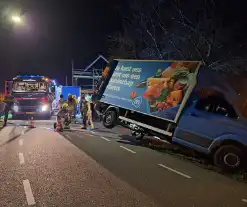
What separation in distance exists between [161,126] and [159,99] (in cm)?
91

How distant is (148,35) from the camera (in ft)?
84.1

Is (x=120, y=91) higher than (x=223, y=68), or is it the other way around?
(x=223, y=68)

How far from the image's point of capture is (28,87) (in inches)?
781

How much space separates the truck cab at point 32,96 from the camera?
19438 mm

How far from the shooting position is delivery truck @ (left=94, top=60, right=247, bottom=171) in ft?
25.8

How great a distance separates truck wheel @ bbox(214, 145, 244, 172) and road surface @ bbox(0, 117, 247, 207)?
484 mm

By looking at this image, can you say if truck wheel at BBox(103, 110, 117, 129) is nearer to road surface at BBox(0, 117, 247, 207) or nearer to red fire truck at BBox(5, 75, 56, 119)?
road surface at BBox(0, 117, 247, 207)

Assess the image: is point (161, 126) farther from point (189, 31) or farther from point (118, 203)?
point (189, 31)

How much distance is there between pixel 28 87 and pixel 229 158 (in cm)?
1511

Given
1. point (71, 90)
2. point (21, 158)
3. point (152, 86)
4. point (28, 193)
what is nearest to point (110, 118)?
point (152, 86)

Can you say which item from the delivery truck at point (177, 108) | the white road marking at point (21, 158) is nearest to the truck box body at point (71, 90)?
the delivery truck at point (177, 108)

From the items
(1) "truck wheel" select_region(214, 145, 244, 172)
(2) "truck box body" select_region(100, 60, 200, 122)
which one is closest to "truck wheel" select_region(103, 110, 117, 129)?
(2) "truck box body" select_region(100, 60, 200, 122)

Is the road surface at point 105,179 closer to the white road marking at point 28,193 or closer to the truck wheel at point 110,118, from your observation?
the white road marking at point 28,193

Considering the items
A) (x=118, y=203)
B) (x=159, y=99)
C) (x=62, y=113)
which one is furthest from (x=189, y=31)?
(x=118, y=203)
